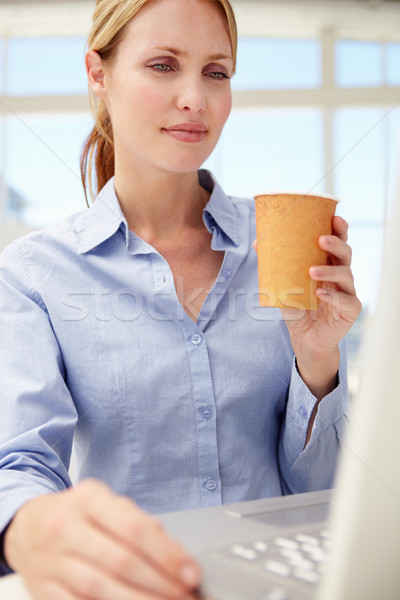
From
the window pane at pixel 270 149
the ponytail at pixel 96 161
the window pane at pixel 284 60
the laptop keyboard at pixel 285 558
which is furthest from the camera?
the window pane at pixel 270 149

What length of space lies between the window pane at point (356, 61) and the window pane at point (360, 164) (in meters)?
0.37

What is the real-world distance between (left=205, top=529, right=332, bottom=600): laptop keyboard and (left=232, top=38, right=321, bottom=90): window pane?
673 centimetres

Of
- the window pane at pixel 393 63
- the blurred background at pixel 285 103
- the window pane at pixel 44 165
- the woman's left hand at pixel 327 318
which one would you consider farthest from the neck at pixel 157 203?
the window pane at pixel 393 63

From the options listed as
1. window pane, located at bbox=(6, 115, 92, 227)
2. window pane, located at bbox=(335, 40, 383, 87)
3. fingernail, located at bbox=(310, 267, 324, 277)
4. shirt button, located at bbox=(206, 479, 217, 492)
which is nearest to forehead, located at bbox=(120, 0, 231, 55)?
fingernail, located at bbox=(310, 267, 324, 277)

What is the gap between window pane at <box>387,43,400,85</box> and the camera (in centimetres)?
690

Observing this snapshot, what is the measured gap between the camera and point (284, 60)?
6941 millimetres

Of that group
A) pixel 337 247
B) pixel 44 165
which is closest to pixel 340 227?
pixel 337 247

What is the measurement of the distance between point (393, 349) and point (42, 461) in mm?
649

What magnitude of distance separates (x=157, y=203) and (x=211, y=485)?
55 cm

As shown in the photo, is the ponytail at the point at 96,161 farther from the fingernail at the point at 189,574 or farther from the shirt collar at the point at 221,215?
the fingernail at the point at 189,574

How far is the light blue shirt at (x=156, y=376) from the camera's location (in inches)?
40.2

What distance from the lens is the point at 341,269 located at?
2.87ft

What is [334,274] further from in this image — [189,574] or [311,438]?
[189,574]

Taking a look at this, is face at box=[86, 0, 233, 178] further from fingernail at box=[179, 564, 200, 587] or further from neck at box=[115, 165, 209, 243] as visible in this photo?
fingernail at box=[179, 564, 200, 587]
